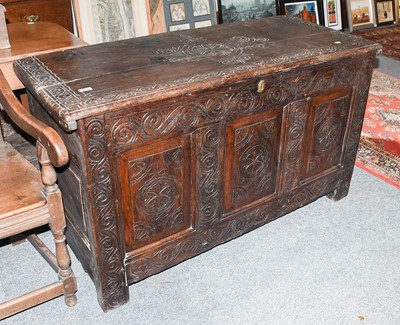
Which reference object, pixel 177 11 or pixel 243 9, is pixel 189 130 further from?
pixel 243 9

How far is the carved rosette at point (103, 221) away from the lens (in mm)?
1684

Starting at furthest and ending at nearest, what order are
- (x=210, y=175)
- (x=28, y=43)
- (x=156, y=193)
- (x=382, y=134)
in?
(x=382, y=134)
(x=28, y=43)
(x=210, y=175)
(x=156, y=193)

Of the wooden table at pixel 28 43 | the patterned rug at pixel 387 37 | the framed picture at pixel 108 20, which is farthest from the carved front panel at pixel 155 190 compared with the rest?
the patterned rug at pixel 387 37

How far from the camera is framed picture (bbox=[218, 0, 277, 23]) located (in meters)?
4.60

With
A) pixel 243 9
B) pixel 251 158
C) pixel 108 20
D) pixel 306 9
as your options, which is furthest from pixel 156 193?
pixel 306 9

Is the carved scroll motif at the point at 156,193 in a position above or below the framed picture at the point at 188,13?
below

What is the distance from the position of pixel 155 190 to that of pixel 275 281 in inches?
28.0

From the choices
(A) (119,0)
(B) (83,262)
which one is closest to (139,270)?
(B) (83,262)

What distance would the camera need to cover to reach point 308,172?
8.21ft

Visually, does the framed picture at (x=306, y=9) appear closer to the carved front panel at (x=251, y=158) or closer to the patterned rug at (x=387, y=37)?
the patterned rug at (x=387, y=37)

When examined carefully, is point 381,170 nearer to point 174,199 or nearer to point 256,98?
point 256,98

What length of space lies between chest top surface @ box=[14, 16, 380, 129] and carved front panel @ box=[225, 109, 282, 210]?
0.24m

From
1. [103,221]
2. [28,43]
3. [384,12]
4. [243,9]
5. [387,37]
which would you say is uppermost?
[28,43]

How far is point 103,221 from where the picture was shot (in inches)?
72.4
